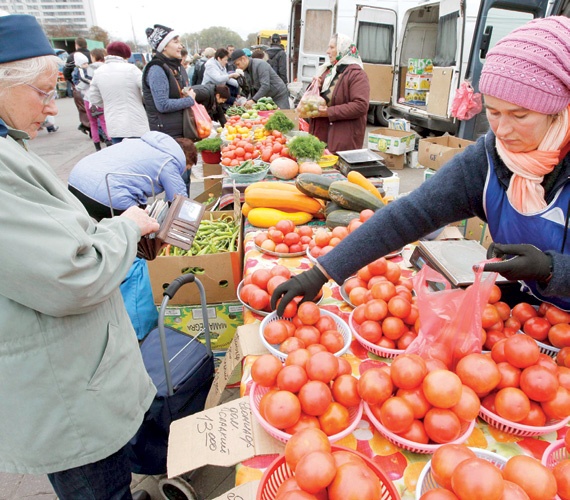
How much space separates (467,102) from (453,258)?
20.8 feet

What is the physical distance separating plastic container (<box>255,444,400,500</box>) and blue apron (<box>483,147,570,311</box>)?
42.1 inches

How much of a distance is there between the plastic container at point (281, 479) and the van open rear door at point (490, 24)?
7.11 meters

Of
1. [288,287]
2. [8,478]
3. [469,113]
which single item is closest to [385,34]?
[469,113]

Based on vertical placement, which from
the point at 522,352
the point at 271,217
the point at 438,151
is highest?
the point at 522,352

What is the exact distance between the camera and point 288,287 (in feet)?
5.91

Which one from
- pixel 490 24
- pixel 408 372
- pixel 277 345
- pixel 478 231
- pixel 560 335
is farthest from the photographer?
pixel 490 24

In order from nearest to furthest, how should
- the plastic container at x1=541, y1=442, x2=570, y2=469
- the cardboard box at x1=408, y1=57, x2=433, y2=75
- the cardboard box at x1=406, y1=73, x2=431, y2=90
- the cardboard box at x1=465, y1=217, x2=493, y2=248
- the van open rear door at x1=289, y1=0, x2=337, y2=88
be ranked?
1. the plastic container at x1=541, y1=442, x2=570, y2=469
2. the cardboard box at x1=465, y1=217, x2=493, y2=248
3. the cardboard box at x1=408, y1=57, x2=433, y2=75
4. the cardboard box at x1=406, y1=73, x2=431, y2=90
5. the van open rear door at x1=289, y1=0, x2=337, y2=88

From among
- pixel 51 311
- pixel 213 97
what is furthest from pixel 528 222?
pixel 213 97

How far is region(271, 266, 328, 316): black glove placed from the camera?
1781 millimetres

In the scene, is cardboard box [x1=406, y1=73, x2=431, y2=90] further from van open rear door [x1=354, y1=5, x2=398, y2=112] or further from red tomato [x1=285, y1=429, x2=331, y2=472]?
red tomato [x1=285, y1=429, x2=331, y2=472]

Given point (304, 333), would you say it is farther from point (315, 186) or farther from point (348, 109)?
point (348, 109)

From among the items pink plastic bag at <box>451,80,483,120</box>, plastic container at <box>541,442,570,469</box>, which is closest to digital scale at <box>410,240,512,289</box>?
plastic container at <box>541,442,570,469</box>

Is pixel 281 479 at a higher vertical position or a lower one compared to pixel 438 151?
higher

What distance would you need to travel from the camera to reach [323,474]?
0.94 meters
